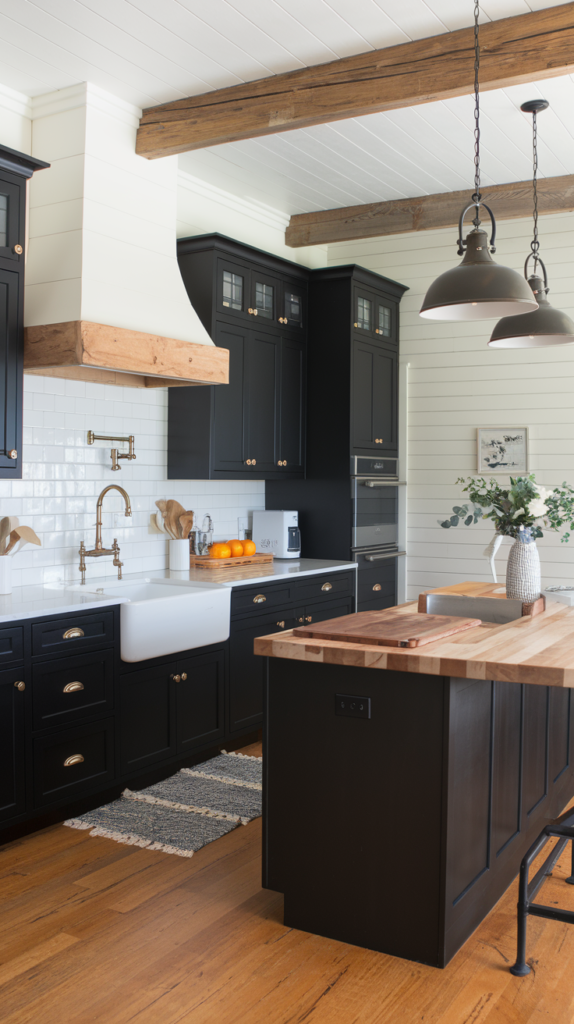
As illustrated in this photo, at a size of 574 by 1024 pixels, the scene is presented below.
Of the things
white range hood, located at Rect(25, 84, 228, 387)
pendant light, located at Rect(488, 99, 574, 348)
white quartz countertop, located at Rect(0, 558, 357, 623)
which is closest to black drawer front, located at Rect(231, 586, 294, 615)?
white quartz countertop, located at Rect(0, 558, 357, 623)

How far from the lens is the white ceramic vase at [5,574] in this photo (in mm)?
3702

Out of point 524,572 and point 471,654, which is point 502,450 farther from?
point 471,654

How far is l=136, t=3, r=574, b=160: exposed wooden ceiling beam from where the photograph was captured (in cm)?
327

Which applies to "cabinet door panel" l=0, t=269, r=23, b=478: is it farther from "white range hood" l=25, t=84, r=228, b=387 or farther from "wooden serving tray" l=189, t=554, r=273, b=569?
"wooden serving tray" l=189, t=554, r=273, b=569

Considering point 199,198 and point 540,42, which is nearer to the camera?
point 540,42

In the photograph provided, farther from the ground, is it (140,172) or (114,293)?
(140,172)

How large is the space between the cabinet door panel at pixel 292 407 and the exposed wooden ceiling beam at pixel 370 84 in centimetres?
171

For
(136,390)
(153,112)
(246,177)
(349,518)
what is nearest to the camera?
(153,112)

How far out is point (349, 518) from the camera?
562 centimetres

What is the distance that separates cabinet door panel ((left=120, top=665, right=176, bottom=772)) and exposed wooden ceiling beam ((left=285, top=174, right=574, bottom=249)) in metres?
3.35

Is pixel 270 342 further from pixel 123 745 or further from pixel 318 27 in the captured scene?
pixel 123 745

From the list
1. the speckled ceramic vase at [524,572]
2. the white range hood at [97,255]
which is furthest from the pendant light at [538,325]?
the white range hood at [97,255]

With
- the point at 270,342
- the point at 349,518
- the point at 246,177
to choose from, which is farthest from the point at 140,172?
the point at 349,518

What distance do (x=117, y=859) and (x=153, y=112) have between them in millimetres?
3392
